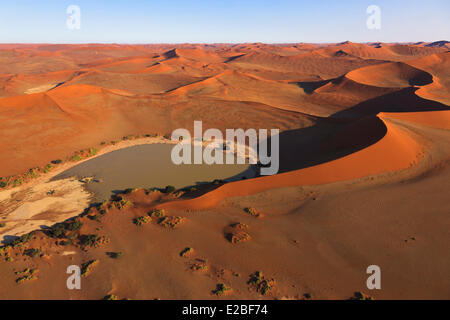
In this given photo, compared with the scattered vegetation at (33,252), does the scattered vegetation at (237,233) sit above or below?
above

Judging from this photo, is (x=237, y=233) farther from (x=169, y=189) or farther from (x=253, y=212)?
(x=169, y=189)

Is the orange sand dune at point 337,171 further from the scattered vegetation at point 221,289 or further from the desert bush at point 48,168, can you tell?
the desert bush at point 48,168

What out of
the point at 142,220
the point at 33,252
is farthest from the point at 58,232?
the point at 142,220

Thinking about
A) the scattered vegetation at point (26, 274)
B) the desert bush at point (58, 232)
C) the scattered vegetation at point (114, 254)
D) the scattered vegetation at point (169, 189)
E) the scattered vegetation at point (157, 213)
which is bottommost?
the scattered vegetation at point (26, 274)

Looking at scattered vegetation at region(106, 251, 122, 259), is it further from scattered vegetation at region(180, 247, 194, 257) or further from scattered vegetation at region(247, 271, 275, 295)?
scattered vegetation at region(247, 271, 275, 295)

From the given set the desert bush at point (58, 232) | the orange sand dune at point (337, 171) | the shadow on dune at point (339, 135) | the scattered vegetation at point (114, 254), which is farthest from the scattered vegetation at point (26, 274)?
the shadow on dune at point (339, 135)
